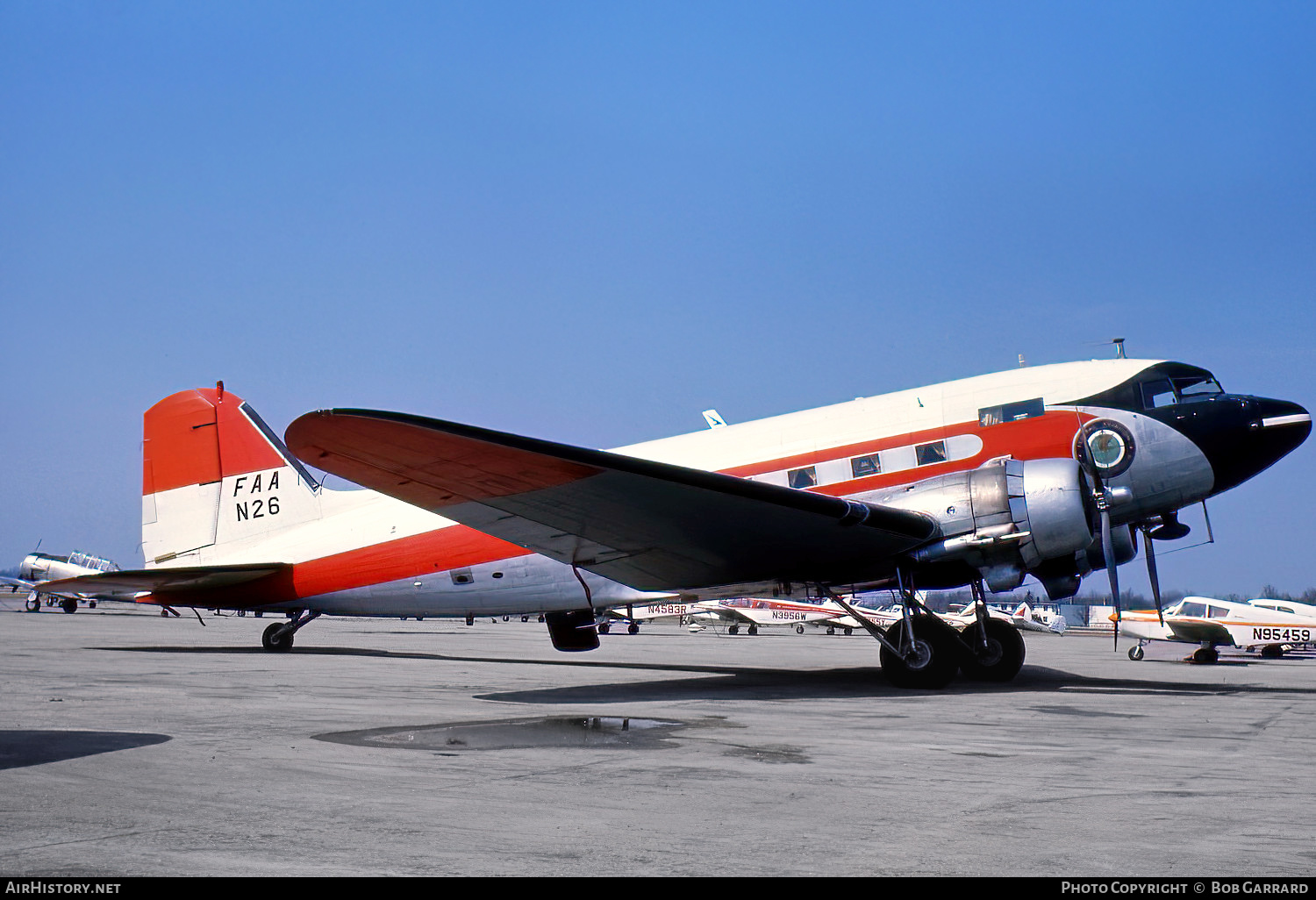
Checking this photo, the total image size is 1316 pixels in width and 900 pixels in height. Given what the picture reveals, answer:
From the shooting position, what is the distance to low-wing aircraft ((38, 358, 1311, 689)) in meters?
11.4

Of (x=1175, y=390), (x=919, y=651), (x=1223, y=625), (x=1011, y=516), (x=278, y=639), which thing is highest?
(x=1175, y=390)

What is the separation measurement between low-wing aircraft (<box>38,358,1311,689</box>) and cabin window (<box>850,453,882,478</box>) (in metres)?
0.03

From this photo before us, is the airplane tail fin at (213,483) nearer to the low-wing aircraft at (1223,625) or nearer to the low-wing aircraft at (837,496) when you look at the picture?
the low-wing aircraft at (837,496)

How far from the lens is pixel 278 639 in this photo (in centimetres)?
2148

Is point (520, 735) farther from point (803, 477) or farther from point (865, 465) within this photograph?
point (865, 465)

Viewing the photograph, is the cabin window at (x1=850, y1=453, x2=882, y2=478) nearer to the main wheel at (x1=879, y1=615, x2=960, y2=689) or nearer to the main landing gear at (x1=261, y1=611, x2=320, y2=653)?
the main wheel at (x1=879, y1=615, x2=960, y2=689)

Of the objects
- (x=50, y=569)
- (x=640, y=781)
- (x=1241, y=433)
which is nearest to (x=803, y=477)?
(x=1241, y=433)

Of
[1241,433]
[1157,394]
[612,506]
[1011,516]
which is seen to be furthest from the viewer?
[1157,394]

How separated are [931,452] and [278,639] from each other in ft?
47.5

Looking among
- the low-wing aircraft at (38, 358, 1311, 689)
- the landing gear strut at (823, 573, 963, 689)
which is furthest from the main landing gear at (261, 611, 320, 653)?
the landing gear strut at (823, 573, 963, 689)

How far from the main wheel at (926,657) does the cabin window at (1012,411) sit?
3.04m

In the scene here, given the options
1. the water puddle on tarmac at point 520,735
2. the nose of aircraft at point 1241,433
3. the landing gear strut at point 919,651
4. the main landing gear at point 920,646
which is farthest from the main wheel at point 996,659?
the water puddle on tarmac at point 520,735
